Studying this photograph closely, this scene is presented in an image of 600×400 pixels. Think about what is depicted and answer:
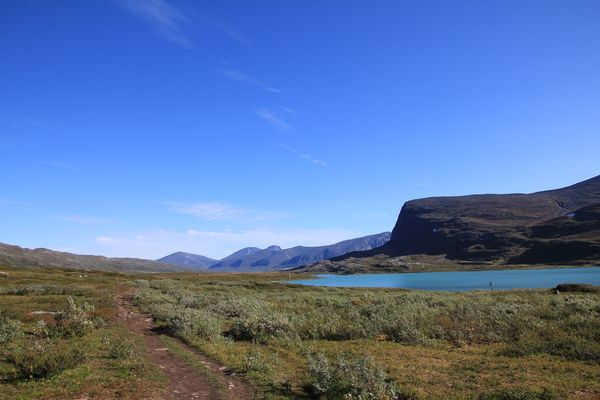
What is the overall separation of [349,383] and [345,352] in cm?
767

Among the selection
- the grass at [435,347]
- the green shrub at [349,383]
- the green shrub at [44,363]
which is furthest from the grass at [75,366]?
the green shrub at [349,383]

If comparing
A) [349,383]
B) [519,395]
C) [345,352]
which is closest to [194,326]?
[345,352]

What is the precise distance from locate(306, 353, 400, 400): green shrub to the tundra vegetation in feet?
0.13

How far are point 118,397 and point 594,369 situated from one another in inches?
728

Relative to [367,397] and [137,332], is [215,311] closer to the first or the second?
[137,332]

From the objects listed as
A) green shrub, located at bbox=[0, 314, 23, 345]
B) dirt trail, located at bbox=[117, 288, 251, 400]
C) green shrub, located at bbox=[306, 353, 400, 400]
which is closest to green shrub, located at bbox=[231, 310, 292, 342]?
dirt trail, located at bbox=[117, 288, 251, 400]

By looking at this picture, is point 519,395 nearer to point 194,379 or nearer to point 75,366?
point 194,379

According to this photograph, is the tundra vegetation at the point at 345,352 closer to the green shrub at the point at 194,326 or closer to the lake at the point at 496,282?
the green shrub at the point at 194,326

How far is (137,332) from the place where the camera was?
2759cm

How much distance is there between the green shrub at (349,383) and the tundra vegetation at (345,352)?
39 mm

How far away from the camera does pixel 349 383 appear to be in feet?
48.0

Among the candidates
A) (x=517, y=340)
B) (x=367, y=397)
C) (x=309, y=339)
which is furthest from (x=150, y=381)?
(x=517, y=340)

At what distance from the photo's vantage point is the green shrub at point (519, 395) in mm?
13367

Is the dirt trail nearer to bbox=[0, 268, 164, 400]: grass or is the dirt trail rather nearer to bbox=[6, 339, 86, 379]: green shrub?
bbox=[0, 268, 164, 400]: grass
